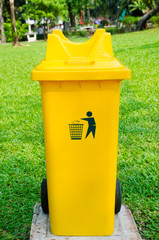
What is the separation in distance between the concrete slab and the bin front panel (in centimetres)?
4

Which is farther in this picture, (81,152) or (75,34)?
(75,34)

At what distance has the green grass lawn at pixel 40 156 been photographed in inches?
90.3

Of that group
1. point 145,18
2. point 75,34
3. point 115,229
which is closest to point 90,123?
point 115,229

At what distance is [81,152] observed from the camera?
1699 millimetres

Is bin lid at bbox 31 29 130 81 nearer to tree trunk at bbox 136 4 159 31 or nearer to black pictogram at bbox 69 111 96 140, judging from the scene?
black pictogram at bbox 69 111 96 140

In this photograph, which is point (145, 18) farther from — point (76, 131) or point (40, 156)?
point (76, 131)

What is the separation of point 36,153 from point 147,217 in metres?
1.58

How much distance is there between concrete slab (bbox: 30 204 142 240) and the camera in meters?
1.89

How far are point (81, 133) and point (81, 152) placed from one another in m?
0.14

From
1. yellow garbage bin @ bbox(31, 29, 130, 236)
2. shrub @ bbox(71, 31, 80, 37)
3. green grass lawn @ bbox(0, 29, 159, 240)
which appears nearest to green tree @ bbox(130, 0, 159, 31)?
shrub @ bbox(71, 31, 80, 37)

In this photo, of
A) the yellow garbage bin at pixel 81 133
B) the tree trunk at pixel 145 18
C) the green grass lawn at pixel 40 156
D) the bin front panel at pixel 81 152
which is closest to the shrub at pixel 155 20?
the tree trunk at pixel 145 18

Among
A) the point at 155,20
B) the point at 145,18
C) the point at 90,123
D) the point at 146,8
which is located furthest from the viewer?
the point at 146,8

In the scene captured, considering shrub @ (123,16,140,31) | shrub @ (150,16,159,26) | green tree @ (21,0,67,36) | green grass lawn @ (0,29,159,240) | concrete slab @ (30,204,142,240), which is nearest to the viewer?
concrete slab @ (30,204,142,240)

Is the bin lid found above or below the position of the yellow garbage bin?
above
